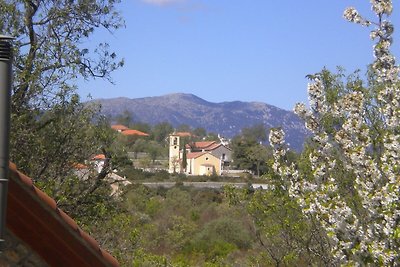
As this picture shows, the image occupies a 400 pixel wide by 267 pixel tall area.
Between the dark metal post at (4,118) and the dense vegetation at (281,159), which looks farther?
the dense vegetation at (281,159)

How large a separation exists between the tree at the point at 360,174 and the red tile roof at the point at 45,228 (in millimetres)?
2311

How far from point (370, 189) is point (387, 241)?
0.48 meters

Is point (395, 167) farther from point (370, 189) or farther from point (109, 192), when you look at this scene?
point (109, 192)

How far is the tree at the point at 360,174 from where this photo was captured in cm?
588

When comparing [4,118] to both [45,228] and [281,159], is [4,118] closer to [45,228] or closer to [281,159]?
[45,228]

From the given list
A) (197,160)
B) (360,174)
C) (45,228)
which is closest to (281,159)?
(360,174)

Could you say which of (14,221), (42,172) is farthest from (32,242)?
(42,172)

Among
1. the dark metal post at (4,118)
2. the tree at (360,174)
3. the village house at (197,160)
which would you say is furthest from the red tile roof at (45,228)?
the village house at (197,160)

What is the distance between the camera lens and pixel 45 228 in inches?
169

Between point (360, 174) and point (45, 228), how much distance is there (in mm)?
3095

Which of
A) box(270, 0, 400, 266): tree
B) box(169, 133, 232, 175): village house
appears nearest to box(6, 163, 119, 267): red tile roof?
box(270, 0, 400, 266): tree

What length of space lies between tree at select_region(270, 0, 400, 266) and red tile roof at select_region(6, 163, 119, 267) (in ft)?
7.58

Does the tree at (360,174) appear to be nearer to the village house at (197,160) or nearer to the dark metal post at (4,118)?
the dark metal post at (4,118)

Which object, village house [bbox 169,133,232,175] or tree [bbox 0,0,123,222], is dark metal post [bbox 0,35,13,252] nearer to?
tree [bbox 0,0,123,222]
